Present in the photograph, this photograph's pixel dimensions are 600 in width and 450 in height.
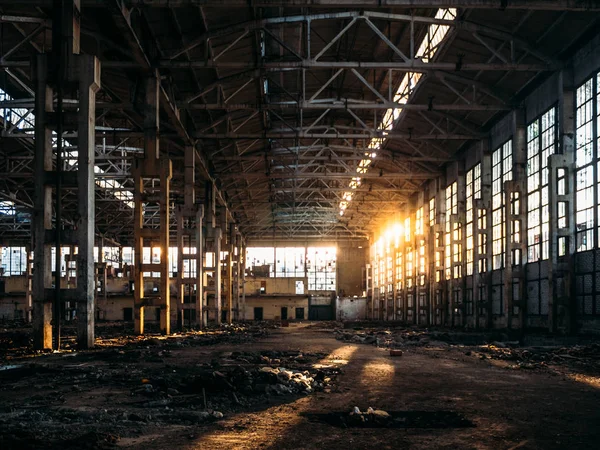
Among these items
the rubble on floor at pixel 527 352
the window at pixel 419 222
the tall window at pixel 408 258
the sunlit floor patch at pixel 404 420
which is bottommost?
the rubble on floor at pixel 527 352

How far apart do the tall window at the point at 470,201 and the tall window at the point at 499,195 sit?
2.02 meters

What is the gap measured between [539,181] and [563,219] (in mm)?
2503

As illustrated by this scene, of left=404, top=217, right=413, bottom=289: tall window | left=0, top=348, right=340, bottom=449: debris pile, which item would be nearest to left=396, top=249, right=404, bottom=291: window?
left=404, top=217, right=413, bottom=289: tall window

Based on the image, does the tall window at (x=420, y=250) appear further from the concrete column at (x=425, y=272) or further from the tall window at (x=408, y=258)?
the tall window at (x=408, y=258)

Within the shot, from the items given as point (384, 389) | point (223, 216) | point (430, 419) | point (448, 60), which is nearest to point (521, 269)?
point (448, 60)

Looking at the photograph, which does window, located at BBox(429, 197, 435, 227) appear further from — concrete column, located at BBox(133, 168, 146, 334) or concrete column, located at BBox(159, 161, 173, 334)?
concrete column, located at BBox(133, 168, 146, 334)

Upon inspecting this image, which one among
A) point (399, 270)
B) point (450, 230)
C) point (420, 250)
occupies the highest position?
point (450, 230)

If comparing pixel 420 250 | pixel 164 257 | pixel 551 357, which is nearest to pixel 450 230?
pixel 420 250

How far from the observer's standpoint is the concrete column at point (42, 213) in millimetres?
12477

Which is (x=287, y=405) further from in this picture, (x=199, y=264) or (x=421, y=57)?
(x=199, y=264)

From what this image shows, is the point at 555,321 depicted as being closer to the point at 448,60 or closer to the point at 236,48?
the point at 448,60

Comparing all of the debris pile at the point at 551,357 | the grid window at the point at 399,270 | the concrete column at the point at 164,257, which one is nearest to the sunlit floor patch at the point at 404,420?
the debris pile at the point at 551,357

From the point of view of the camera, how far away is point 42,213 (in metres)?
12.5

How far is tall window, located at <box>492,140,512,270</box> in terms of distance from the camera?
26.0 m
